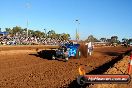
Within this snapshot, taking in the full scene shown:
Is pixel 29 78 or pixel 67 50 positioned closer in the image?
pixel 29 78

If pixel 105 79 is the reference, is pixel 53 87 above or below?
below

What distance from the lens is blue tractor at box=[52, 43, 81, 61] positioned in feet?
82.1

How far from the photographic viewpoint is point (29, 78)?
1374 cm

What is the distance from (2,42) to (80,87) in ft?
144

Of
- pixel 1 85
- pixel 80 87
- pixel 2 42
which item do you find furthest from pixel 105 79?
pixel 2 42

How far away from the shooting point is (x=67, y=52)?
25.3 m

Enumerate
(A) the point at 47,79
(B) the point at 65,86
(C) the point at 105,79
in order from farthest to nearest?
1. (A) the point at 47,79
2. (B) the point at 65,86
3. (C) the point at 105,79

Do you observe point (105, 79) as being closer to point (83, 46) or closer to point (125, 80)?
point (125, 80)

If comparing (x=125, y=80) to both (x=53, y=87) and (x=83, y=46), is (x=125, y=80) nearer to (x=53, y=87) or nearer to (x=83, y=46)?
(x=53, y=87)

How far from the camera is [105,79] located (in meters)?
8.12

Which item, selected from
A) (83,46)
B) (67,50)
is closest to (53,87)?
(67,50)

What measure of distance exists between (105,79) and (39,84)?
4.70 metres

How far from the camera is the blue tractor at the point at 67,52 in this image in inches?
986

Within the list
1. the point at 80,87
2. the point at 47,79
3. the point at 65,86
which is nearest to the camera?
the point at 80,87
